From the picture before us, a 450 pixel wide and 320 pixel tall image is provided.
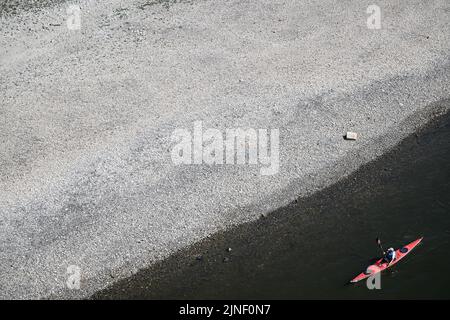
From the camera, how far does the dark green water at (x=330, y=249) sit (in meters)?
24.4

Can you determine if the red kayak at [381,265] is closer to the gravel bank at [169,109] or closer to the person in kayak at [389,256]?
the person in kayak at [389,256]

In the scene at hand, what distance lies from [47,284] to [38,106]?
14.1 metres

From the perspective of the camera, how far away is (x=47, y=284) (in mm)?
25359

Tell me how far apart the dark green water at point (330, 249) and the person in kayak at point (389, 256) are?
55cm

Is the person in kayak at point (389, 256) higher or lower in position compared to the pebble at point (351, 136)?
lower

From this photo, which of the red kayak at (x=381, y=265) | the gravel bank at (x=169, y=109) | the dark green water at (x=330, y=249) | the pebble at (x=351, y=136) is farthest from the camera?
the pebble at (x=351, y=136)

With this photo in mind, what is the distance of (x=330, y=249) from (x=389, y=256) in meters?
2.87

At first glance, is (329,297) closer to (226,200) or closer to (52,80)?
(226,200)

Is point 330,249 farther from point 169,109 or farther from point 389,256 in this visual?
point 169,109

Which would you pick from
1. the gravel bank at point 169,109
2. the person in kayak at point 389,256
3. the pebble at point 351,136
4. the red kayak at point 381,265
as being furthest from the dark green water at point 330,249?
Result: the pebble at point 351,136

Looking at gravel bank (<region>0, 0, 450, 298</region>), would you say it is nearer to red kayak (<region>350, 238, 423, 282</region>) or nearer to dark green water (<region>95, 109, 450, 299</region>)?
dark green water (<region>95, 109, 450, 299</region>)

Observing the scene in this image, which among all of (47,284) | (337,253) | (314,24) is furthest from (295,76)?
(47,284)

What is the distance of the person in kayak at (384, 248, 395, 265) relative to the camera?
24.3 meters

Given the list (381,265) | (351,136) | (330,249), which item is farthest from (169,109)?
(381,265)
